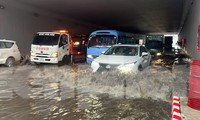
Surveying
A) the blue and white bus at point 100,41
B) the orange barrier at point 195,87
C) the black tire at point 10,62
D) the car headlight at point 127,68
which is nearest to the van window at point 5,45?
the black tire at point 10,62

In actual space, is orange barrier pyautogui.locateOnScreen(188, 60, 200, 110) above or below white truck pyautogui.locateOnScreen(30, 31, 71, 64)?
below

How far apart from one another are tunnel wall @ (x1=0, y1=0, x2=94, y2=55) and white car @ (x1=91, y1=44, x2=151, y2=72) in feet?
32.0

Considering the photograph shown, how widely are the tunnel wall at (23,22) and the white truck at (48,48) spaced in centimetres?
351

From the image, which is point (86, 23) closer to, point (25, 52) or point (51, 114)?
point (25, 52)

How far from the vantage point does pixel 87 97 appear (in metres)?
8.79

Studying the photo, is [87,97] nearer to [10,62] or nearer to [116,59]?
[116,59]

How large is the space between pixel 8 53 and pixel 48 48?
7.71 ft

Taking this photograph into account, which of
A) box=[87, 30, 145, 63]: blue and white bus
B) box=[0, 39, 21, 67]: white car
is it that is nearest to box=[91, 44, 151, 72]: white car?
box=[87, 30, 145, 63]: blue and white bus

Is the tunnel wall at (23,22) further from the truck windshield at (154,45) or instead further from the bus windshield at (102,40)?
the truck windshield at (154,45)

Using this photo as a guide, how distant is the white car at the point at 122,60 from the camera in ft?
38.0

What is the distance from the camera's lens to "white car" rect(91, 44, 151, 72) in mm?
11586

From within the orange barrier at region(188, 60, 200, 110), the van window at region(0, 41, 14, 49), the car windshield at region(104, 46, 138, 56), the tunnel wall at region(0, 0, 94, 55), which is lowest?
the orange barrier at region(188, 60, 200, 110)

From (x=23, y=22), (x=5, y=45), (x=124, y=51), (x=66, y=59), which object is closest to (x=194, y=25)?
(x=124, y=51)

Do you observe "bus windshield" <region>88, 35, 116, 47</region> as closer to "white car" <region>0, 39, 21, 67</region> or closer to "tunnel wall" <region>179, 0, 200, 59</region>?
"white car" <region>0, 39, 21, 67</region>
